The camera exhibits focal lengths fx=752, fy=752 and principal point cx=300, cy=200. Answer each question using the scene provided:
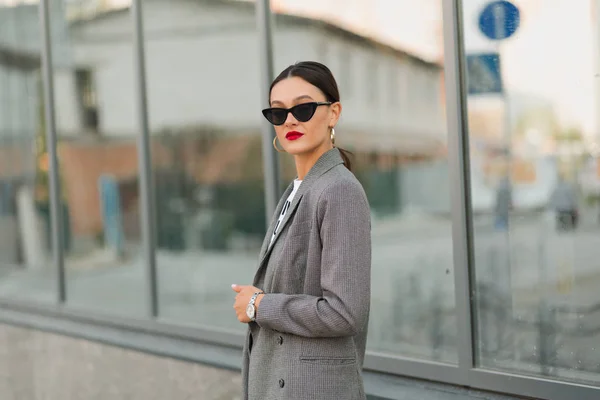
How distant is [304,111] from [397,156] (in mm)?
6624

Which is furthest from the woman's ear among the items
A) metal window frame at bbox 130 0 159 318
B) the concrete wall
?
metal window frame at bbox 130 0 159 318

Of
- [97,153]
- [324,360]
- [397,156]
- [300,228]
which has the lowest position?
[324,360]

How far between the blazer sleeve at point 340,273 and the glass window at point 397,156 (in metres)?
1.82

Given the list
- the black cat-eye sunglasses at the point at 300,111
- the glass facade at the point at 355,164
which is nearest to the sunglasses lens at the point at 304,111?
the black cat-eye sunglasses at the point at 300,111

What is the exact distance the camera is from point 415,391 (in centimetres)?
378

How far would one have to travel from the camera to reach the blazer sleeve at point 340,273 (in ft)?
6.81

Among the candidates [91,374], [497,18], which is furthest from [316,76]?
[91,374]

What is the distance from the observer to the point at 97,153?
6887mm

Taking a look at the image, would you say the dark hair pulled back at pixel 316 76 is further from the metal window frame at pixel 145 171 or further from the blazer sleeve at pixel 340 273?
the metal window frame at pixel 145 171

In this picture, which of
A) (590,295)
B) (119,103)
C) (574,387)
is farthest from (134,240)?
(574,387)

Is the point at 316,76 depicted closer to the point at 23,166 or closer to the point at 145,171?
the point at 145,171

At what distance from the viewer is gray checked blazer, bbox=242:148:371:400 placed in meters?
2.09

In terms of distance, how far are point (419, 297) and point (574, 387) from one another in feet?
9.99

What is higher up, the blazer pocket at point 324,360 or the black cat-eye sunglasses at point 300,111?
the black cat-eye sunglasses at point 300,111
